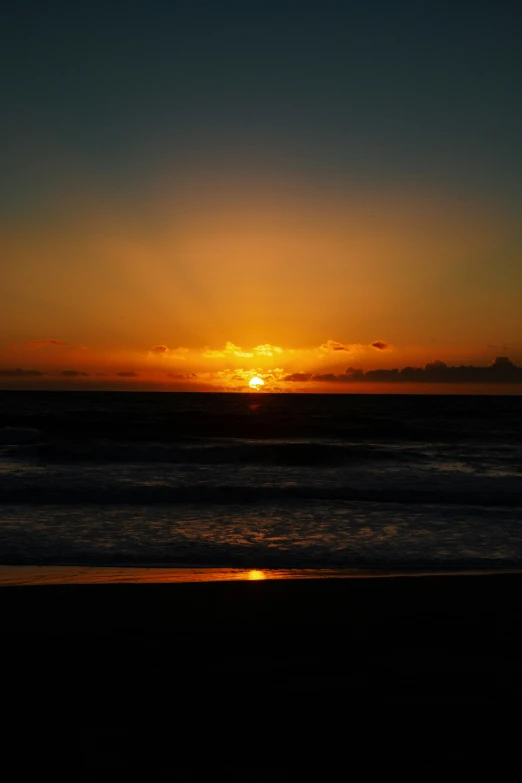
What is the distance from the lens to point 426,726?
4266 mm

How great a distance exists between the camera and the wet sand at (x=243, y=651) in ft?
14.8

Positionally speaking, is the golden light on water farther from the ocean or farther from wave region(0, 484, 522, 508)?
wave region(0, 484, 522, 508)

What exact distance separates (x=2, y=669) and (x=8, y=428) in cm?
4500

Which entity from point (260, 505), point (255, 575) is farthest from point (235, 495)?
point (255, 575)

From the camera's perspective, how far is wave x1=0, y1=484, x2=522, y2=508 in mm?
16359

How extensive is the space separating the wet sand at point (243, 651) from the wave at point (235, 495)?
8543 mm

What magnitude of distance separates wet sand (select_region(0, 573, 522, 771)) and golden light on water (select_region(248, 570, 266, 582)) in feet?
1.90

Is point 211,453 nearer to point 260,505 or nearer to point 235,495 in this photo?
point 235,495

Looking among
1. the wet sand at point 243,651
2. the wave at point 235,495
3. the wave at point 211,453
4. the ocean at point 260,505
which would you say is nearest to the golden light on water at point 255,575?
the ocean at point 260,505

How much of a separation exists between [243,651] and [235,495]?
473 inches

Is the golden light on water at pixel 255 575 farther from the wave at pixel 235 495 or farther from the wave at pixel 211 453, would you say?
the wave at pixel 211 453

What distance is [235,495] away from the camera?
17625 millimetres

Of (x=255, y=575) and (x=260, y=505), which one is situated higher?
(x=255, y=575)

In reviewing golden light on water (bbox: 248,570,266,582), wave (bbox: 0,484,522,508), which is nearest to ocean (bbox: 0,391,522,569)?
wave (bbox: 0,484,522,508)
